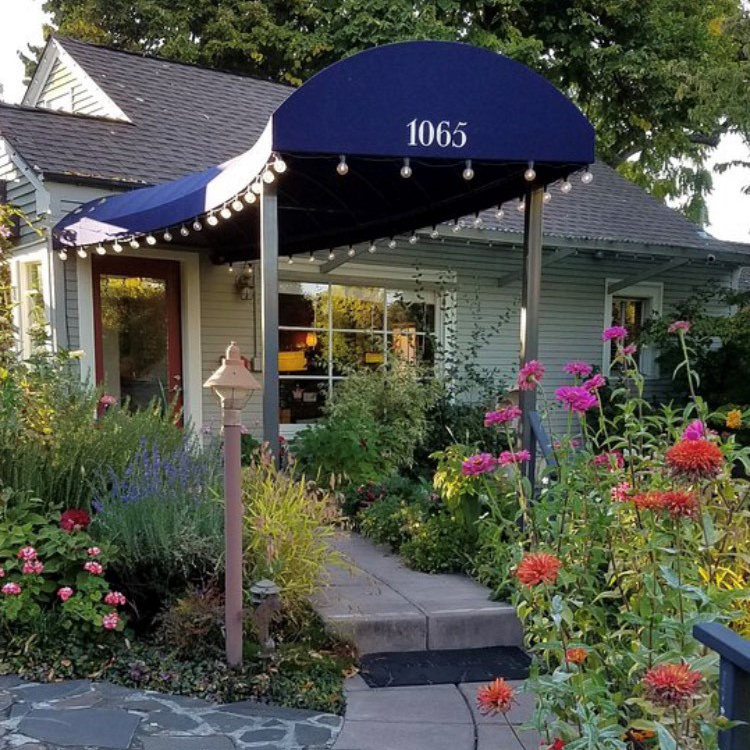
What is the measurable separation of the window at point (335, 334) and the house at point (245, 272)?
0.02 meters

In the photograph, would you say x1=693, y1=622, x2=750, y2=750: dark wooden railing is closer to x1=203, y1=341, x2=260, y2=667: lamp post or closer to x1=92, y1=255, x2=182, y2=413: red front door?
x1=203, y1=341, x2=260, y2=667: lamp post

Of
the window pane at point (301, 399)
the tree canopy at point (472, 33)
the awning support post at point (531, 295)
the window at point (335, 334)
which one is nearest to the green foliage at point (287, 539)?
the awning support post at point (531, 295)

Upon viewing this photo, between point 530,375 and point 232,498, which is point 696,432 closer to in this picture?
point 530,375

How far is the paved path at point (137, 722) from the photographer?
2.25 metres

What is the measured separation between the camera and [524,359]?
13.0ft

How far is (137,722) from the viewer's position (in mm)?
2365

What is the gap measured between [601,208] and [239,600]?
849 cm

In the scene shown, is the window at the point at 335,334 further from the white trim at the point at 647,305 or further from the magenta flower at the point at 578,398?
the magenta flower at the point at 578,398

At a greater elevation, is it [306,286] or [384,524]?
[306,286]

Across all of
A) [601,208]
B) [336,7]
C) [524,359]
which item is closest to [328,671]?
[524,359]

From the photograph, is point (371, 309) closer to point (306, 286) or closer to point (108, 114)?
point (306, 286)

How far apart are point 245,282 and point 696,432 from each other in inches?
203

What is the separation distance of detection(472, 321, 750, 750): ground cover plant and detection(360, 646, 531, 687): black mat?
0.76m

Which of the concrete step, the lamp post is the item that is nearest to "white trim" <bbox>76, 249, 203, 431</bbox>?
the concrete step
